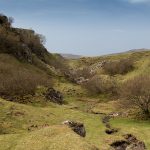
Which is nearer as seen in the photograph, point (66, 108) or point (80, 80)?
point (66, 108)

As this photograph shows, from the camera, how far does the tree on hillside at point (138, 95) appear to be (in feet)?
334

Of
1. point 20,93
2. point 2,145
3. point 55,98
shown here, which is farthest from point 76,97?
point 2,145

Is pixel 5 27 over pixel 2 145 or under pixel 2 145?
over

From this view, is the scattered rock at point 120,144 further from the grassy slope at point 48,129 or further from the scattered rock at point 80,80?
the scattered rock at point 80,80

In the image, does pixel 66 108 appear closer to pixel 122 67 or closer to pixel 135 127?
pixel 135 127

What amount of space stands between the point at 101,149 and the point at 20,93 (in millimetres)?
57192

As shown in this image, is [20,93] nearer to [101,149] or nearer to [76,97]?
[76,97]

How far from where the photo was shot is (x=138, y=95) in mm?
102125

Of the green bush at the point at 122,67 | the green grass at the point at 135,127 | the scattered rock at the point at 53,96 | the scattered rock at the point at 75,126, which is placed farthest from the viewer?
the green bush at the point at 122,67

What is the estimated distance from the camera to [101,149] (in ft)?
180

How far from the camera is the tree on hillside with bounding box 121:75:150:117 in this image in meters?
102

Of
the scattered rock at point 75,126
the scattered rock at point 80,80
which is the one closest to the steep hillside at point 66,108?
the scattered rock at point 75,126

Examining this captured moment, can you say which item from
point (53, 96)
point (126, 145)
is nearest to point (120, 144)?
point (126, 145)

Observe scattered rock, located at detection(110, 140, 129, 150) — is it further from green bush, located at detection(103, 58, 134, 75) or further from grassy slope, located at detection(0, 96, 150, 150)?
green bush, located at detection(103, 58, 134, 75)
